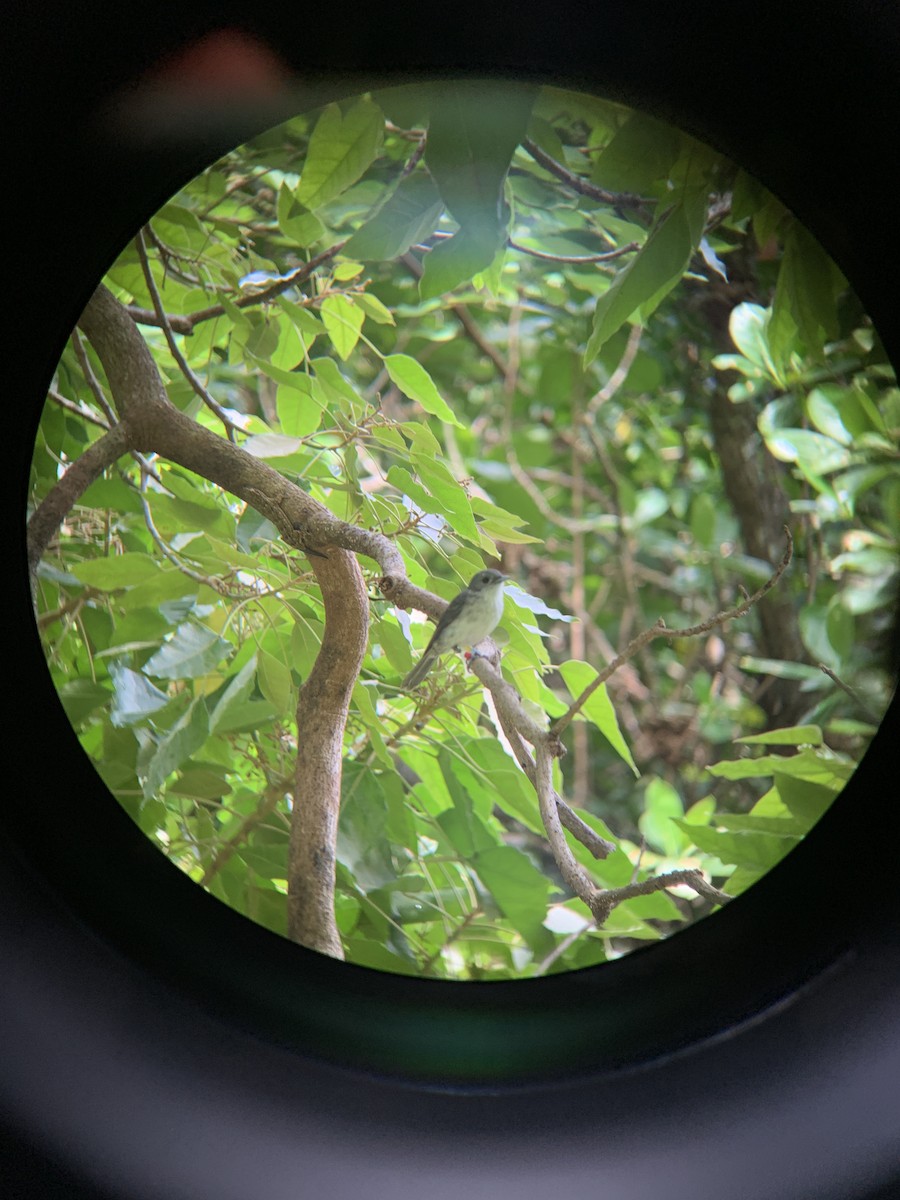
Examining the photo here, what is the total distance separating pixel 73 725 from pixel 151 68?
14.4 inches

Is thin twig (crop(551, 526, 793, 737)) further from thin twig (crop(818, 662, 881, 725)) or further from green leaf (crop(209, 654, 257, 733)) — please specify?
green leaf (crop(209, 654, 257, 733))

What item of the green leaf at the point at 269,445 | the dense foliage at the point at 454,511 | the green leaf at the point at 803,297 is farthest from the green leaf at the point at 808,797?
the green leaf at the point at 269,445

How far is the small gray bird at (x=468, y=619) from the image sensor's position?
0.52 meters

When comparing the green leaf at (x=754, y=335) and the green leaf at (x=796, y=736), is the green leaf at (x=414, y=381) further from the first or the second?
the green leaf at (x=796, y=736)

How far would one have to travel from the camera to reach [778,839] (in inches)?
21.4

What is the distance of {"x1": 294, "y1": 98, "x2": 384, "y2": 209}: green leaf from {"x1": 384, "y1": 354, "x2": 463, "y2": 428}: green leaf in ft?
0.32

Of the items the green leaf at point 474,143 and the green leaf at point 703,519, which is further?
the green leaf at point 703,519

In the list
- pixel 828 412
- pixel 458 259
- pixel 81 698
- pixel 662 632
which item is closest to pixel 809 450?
pixel 828 412

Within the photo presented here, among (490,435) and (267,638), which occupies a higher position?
(490,435)

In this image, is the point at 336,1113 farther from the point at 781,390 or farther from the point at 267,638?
the point at 781,390

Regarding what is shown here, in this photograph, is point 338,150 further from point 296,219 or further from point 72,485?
point 72,485

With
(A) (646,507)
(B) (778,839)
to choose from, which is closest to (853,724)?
(B) (778,839)

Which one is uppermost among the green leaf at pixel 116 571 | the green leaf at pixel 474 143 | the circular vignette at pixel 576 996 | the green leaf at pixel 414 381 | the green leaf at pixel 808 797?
the green leaf at pixel 474 143

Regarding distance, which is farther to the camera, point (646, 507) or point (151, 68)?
point (646, 507)
